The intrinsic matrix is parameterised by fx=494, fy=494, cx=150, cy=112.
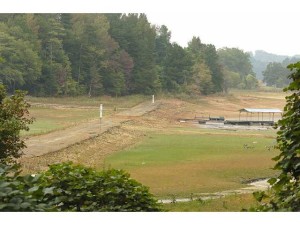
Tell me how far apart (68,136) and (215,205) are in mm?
16447

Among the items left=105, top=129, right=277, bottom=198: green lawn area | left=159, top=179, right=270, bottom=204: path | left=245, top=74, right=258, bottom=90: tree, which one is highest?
left=245, top=74, right=258, bottom=90: tree

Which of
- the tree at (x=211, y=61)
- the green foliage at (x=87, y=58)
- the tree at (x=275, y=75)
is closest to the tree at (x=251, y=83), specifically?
the tree at (x=275, y=75)

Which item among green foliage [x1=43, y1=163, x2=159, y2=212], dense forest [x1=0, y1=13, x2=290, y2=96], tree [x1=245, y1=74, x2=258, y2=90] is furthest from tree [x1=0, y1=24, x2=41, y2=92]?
tree [x1=245, y1=74, x2=258, y2=90]

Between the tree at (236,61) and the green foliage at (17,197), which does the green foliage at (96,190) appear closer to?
the green foliage at (17,197)

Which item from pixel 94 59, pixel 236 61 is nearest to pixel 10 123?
pixel 94 59

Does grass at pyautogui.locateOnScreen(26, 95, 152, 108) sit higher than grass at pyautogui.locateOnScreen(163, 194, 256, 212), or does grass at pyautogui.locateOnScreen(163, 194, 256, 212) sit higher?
grass at pyautogui.locateOnScreen(26, 95, 152, 108)

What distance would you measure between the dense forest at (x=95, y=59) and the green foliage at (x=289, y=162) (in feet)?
109

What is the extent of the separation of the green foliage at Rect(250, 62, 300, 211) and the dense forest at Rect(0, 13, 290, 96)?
3328 cm

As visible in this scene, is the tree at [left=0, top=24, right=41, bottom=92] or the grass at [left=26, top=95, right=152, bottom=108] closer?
the tree at [left=0, top=24, right=41, bottom=92]

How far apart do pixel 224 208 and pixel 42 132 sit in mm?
18881

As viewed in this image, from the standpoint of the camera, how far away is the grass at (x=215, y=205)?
12.4m

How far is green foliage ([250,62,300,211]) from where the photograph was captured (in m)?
4.13

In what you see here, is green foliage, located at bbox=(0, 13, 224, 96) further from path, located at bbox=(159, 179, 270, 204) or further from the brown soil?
path, located at bbox=(159, 179, 270, 204)

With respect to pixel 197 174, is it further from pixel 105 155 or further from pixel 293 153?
pixel 293 153
